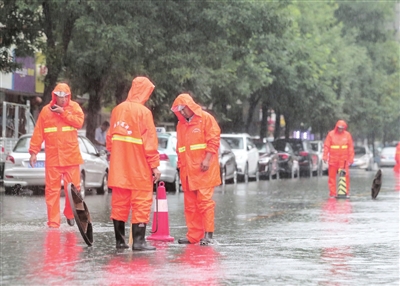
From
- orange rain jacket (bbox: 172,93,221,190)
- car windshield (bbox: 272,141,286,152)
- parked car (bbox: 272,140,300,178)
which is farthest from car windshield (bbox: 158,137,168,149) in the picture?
car windshield (bbox: 272,141,286,152)

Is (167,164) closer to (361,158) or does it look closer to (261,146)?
(261,146)

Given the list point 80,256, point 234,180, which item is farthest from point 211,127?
point 234,180

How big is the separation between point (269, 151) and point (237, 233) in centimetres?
2820

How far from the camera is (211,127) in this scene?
13.2 metres

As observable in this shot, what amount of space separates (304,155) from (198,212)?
116 feet

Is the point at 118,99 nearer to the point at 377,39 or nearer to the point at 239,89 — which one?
the point at 239,89

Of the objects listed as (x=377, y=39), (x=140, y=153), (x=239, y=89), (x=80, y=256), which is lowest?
(x=80, y=256)

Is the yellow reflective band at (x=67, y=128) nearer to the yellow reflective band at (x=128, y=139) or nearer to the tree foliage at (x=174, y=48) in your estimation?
the yellow reflective band at (x=128, y=139)

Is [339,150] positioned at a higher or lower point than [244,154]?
lower

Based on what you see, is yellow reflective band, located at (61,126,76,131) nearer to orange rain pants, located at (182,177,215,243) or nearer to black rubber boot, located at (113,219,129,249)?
orange rain pants, located at (182,177,215,243)

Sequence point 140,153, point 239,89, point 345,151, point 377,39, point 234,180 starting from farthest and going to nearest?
point 377,39 < point 239,89 < point 234,180 < point 345,151 < point 140,153

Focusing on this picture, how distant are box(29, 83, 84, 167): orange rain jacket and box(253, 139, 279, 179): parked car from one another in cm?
2604

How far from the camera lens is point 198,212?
1312 centimetres

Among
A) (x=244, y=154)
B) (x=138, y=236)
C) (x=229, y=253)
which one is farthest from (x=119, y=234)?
(x=244, y=154)
